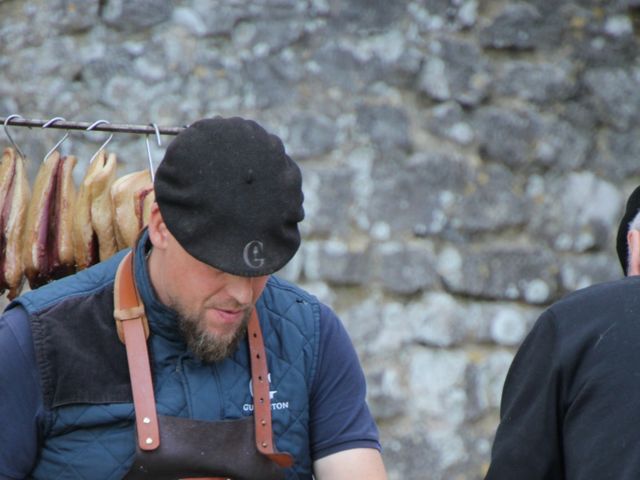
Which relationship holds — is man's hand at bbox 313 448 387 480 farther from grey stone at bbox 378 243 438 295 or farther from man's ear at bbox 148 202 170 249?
grey stone at bbox 378 243 438 295

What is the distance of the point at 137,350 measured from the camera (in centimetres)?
243

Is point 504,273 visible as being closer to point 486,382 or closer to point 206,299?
point 486,382

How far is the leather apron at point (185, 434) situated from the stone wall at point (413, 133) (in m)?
1.58

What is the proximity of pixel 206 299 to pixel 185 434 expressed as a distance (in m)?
0.27

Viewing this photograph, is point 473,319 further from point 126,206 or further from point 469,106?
point 126,206

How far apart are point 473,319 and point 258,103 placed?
1.07 meters

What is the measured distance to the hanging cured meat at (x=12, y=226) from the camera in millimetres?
2992

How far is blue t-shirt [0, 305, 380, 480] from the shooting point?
92.7 inches

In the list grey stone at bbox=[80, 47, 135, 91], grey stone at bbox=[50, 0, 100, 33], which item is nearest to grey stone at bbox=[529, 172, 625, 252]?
grey stone at bbox=[80, 47, 135, 91]

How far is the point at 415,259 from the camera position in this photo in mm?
4164

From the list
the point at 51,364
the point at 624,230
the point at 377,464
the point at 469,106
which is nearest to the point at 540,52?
the point at 469,106

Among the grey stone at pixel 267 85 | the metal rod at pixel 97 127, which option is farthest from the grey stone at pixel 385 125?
the metal rod at pixel 97 127

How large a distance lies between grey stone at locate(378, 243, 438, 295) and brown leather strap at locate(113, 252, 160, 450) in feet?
5.73

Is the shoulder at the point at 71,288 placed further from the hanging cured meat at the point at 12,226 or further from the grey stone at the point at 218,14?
the grey stone at the point at 218,14
